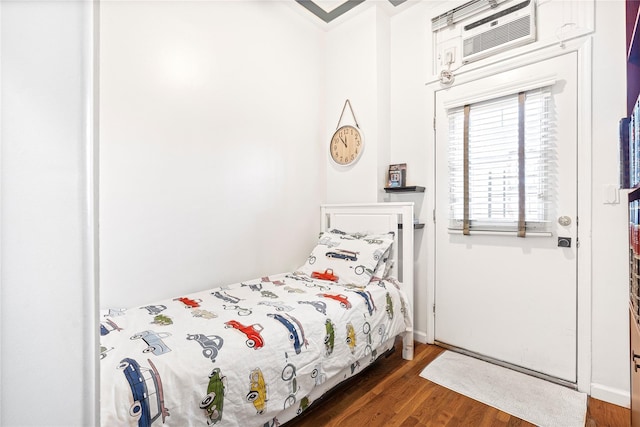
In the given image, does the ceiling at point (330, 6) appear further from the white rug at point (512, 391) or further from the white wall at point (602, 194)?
the white rug at point (512, 391)

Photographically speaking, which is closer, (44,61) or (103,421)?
(44,61)

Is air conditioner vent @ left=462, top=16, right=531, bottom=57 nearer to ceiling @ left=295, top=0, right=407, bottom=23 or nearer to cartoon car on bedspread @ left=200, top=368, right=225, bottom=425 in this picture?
ceiling @ left=295, top=0, right=407, bottom=23

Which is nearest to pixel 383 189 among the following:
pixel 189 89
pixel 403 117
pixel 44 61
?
pixel 403 117

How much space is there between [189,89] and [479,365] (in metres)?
2.77

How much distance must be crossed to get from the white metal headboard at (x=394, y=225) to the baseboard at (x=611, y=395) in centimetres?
106

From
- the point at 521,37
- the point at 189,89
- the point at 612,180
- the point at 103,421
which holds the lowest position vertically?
the point at 103,421

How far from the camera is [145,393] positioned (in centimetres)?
100

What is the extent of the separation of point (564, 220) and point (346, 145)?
1.73 meters

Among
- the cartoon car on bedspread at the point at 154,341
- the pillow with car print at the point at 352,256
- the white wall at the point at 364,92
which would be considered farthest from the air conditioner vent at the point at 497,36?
the cartoon car on bedspread at the point at 154,341

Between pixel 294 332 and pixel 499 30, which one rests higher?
pixel 499 30

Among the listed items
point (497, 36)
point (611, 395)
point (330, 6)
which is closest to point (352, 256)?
point (611, 395)

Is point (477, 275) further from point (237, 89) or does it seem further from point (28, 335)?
point (28, 335)

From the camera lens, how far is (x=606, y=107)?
1.83 metres

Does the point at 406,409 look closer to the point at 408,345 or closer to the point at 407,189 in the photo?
the point at 408,345
